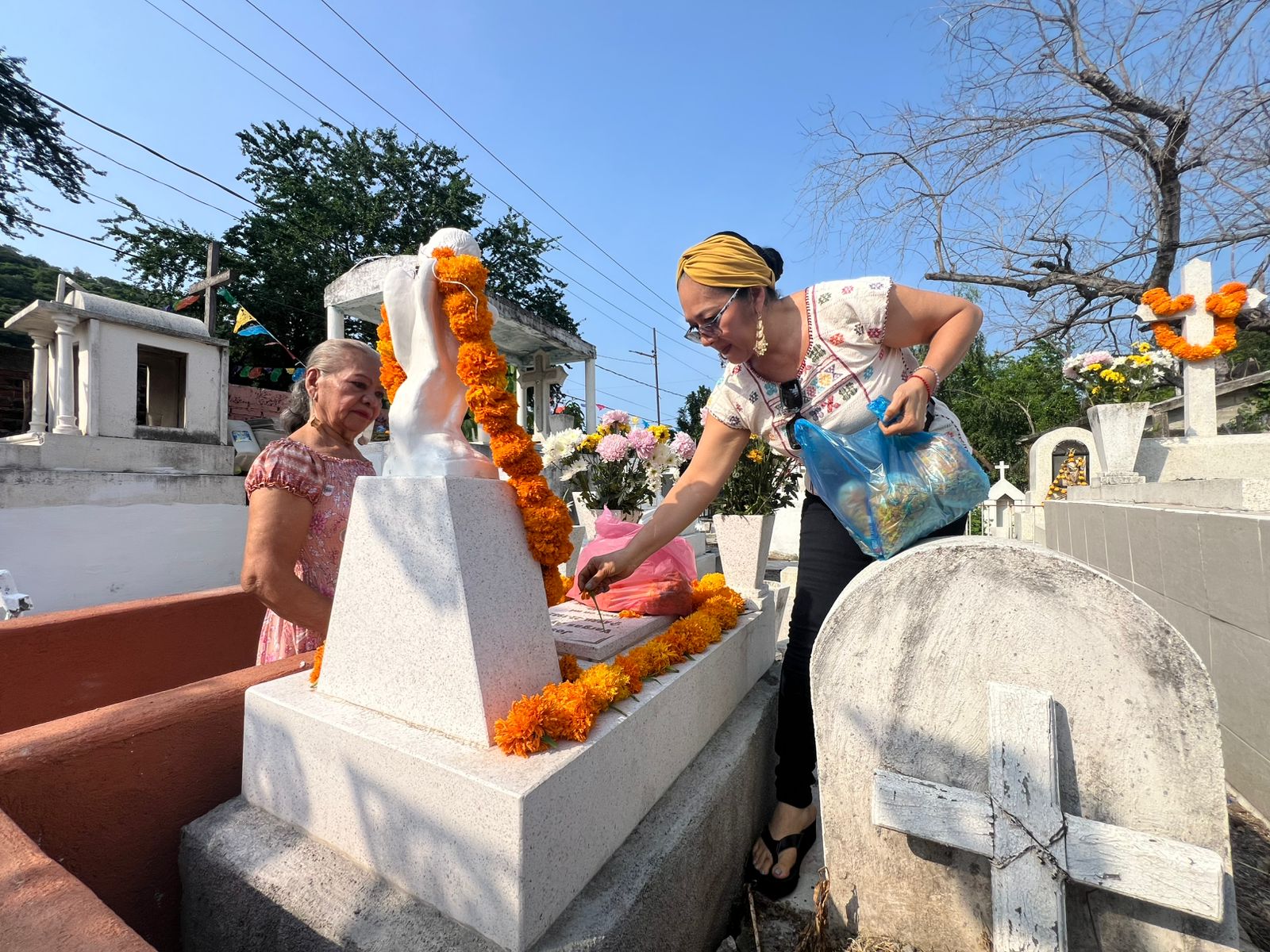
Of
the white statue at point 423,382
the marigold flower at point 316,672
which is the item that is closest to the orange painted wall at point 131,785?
the marigold flower at point 316,672

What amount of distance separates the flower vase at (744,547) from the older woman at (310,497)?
7.00 feet

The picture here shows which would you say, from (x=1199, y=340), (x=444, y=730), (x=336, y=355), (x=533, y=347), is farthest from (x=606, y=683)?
(x=533, y=347)

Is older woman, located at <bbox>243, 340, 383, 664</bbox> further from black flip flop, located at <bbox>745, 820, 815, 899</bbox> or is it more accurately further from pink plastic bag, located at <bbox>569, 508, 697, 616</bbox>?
black flip flop, located at <bbox>745, 820, 815, 899</bbox>

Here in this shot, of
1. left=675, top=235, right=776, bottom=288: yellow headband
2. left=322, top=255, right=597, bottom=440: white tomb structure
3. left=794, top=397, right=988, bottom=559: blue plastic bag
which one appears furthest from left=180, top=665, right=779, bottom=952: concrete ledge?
left=322, top=255, right=597, bottom=440: white tomb structure

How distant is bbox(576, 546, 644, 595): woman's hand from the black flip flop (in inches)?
39.7

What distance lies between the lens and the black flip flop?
178 cm

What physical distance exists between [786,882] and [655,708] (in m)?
0.81

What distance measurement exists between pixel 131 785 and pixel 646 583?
161 cm

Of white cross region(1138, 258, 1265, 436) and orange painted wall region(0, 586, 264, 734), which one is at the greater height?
white cross region(1138, 258, 1265, 436)

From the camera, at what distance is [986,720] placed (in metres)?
1.36

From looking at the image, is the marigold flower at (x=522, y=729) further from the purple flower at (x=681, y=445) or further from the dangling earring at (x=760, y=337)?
A: the purple flower at (x=681, y=445)

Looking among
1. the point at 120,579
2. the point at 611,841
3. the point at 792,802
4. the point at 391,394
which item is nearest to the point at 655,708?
the point at 611,841

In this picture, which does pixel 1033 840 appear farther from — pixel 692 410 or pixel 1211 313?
pixel 692 410

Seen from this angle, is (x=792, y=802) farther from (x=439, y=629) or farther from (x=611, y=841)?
(x=439, y=629)
